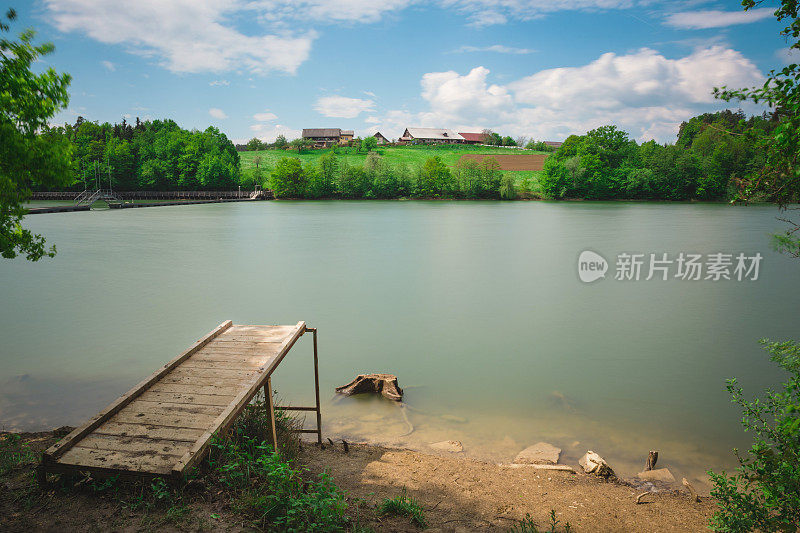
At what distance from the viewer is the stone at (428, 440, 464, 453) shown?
24.7 ft

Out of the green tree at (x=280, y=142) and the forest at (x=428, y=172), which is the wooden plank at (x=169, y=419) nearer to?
the forest at (x=428, y=172)

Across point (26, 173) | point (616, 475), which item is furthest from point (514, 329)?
point (26, 173)

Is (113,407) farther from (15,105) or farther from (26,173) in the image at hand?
(15,105)

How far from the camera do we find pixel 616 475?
6750 mm

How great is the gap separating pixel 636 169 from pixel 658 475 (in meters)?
84.8

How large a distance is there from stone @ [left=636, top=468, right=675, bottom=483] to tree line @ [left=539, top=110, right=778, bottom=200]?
79395 millimetres

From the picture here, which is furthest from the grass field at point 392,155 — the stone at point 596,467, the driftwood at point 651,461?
the stone at point 596,467

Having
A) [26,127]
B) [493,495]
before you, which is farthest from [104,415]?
[493,495]

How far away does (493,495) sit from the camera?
5.80 meters

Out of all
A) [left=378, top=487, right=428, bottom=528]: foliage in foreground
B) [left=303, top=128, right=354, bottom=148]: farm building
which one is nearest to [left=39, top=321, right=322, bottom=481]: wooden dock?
[left=378, top=487, right=428, bottom=528]: foliage in foreground

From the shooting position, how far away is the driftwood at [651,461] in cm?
702

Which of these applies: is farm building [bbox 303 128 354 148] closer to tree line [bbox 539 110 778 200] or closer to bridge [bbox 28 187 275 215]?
bridge [bbox 28 187 275 215]

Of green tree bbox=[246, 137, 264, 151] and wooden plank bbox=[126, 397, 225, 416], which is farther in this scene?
green tree bbox=[246, 137, 264, 151]

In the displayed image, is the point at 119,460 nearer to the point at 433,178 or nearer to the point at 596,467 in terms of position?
the point at 596,467
